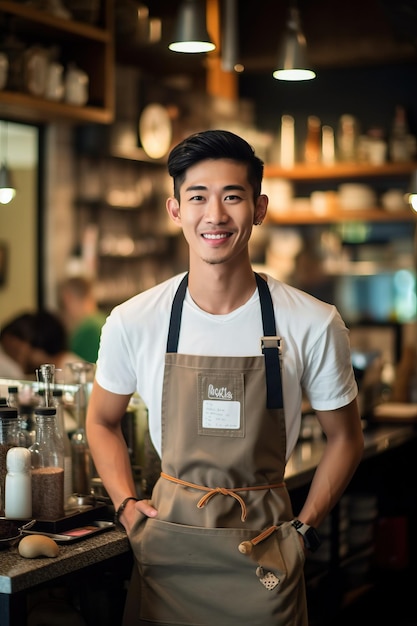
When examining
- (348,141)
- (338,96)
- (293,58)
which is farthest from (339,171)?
(293,58)

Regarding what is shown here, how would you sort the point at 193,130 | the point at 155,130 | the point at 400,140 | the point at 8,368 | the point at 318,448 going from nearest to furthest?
the point at 318,448, the point at 8,368, the point at 155,130, the point at 193,130, the point at 400,140

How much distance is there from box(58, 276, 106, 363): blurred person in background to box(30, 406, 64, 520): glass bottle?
3386 millimetres

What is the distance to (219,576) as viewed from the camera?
236cm

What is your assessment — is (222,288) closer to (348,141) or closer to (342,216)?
(342,216)

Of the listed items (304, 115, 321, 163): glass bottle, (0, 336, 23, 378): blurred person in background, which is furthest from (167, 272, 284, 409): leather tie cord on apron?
(304, 115, 321, 163): glass bottle

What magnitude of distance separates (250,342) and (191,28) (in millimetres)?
2077

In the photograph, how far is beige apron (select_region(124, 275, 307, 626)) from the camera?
234 centimetres

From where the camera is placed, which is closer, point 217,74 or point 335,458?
point 335,458

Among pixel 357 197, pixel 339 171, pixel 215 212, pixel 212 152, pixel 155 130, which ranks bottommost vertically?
pixel 215 212

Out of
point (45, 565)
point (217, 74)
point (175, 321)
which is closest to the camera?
point (45, 565)

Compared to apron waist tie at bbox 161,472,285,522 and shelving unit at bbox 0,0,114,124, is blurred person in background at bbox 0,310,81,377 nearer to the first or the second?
shelving unit at bbox 0,0,114,124

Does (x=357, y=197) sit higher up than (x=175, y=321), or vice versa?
(x=357, y=197)

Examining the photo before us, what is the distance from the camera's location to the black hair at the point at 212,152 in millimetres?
2367

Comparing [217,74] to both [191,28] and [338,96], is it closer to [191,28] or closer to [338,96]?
[338,96]
